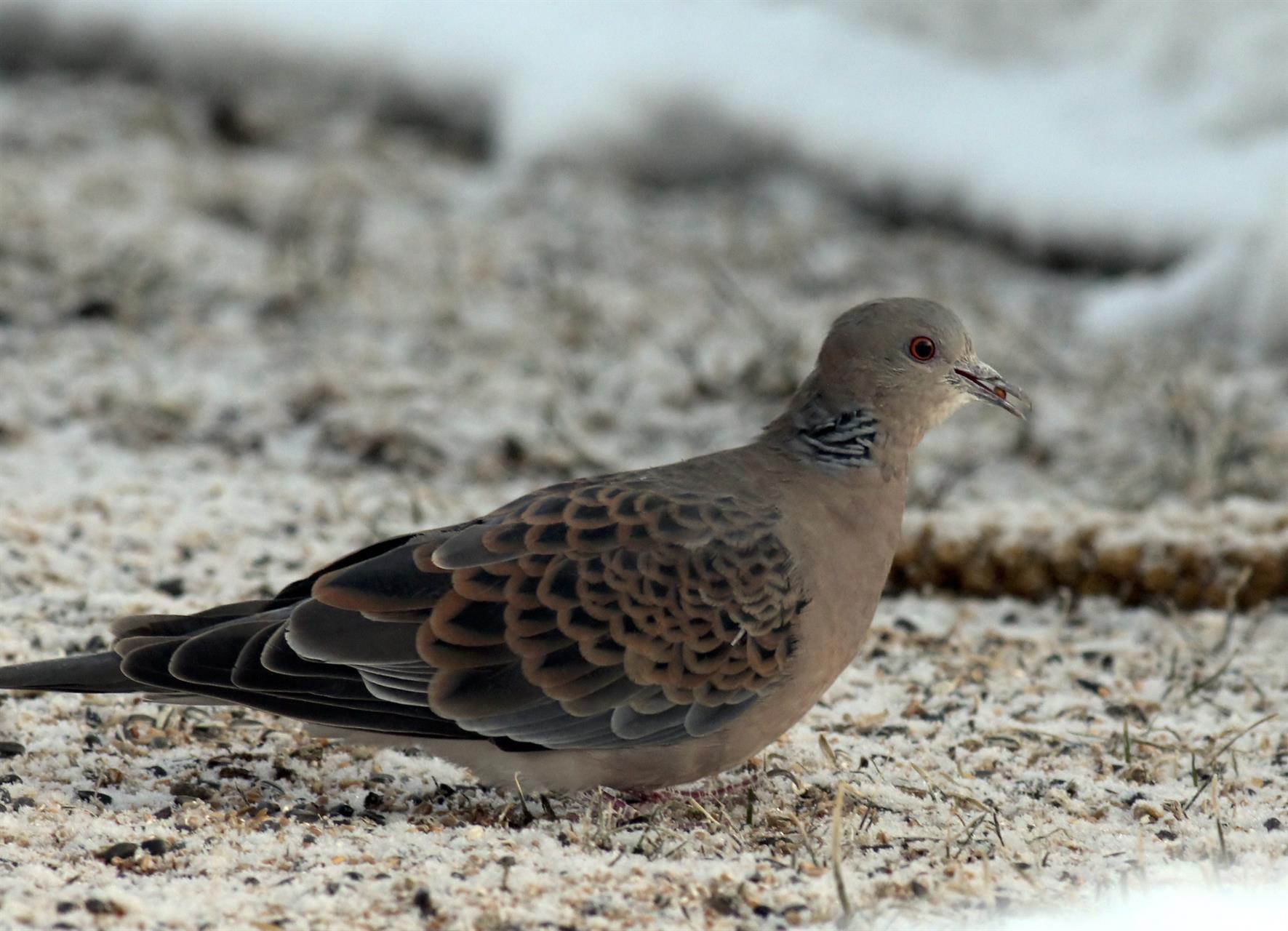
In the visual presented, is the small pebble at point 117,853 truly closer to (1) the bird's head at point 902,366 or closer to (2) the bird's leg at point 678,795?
(2) the bird's leg at point 678,795

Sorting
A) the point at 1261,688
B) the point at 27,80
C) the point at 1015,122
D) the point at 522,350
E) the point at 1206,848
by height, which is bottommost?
the point at 1206,848

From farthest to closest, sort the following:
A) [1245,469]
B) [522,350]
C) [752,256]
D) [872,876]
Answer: [752,256]
[522,350]
[1245,469]
[872,876]

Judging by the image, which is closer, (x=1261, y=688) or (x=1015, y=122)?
(x=1261, y=688)

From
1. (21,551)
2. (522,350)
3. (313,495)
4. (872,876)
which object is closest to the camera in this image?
(872,876)

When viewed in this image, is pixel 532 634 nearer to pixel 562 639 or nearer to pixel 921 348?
pixel 562 639

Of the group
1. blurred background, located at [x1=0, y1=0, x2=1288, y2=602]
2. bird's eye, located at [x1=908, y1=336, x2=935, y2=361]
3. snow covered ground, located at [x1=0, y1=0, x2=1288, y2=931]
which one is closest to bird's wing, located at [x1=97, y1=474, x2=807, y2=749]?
snow covered ground, located at [x1=0, y1=0, x2=1288, y2=931]

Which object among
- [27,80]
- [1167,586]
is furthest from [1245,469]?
[27,80]

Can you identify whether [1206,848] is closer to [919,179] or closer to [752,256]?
[752,256]
